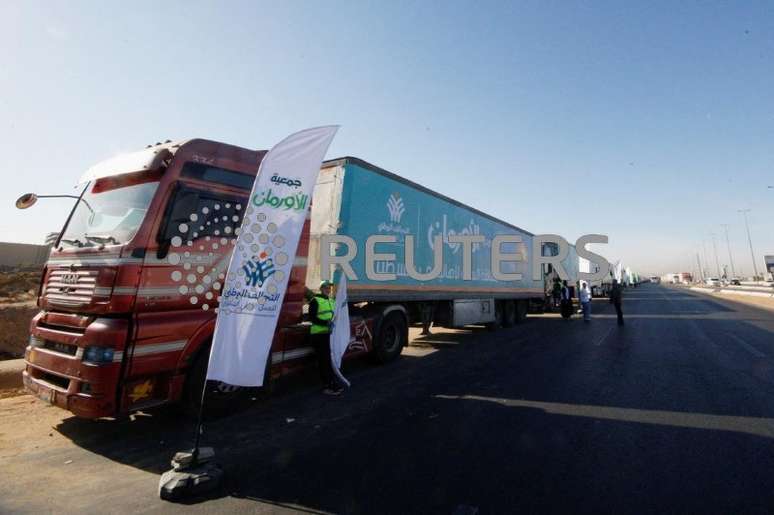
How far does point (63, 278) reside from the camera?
473 centimetres

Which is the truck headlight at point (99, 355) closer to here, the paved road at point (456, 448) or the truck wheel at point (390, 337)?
the paved road at point (456, 448)

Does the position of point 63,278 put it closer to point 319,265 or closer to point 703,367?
point 319,265

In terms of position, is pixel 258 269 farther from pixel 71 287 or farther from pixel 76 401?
pixel 71 287

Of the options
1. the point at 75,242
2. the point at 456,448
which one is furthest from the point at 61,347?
the point at 456,448

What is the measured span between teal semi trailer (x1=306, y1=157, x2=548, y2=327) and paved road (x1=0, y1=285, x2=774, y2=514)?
2039 millimetres

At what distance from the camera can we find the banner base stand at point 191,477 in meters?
3.13

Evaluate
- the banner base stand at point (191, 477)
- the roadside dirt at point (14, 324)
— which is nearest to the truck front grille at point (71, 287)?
the banner base stand at point (191, 477)

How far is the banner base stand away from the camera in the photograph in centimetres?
313

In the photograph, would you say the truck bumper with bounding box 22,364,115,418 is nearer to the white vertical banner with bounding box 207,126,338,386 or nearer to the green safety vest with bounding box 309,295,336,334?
the white vertical banner with bounding box 207,126,338,386

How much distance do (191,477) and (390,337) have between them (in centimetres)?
542

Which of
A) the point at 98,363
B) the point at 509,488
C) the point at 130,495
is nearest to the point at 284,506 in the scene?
the point at 130,495

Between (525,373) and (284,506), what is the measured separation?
530cm

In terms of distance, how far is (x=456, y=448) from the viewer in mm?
3898

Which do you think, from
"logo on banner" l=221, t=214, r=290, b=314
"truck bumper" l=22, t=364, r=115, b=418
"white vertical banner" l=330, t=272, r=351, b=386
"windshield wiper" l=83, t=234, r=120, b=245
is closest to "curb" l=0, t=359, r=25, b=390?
"truck bumper" l=22, t=364, r=115, b=418
